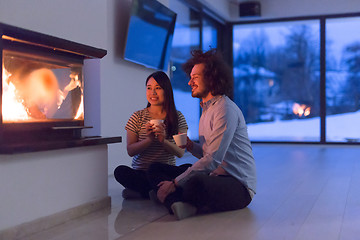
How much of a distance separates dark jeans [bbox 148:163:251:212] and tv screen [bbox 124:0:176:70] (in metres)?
2.10

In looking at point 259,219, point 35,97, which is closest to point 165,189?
point 259,219

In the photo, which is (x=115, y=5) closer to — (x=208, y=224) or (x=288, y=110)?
(x=208, y=224)

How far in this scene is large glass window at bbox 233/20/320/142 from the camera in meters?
7.65

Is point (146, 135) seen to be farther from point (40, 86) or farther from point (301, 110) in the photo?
point (301, 110)

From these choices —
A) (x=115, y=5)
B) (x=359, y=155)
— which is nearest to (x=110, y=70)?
(x=115, y=5)

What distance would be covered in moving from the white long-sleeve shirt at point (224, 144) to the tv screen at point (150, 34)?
6.41 ft

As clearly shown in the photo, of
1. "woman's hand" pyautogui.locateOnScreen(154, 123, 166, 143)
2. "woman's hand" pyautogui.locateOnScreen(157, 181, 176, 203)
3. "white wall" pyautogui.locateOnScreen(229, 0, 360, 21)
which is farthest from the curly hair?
"white wall" pyautogui.locateOnScreen(229, 0, 360, 21)

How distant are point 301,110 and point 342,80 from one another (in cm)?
81

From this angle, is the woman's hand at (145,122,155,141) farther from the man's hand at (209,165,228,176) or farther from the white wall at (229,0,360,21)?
the white wall at (229,0,360,21)

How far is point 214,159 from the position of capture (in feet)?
7.66

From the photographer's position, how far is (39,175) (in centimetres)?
219

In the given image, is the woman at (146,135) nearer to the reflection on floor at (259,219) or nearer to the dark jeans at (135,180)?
the dark jeans at (135,180)

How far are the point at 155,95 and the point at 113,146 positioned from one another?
139 cm

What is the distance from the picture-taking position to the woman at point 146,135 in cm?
290
